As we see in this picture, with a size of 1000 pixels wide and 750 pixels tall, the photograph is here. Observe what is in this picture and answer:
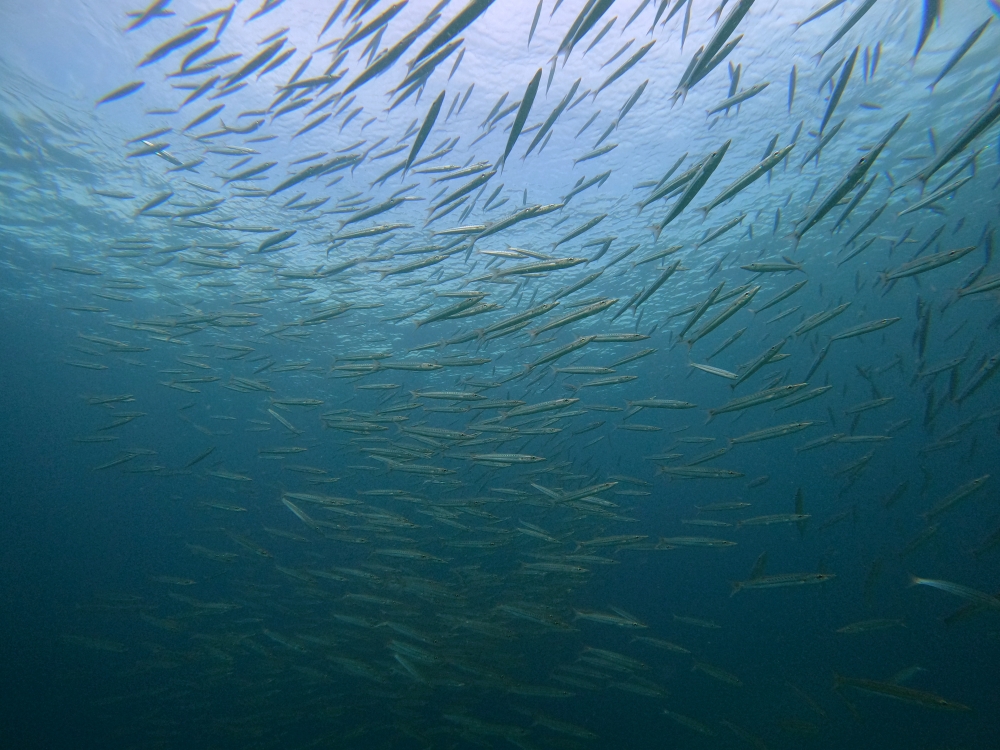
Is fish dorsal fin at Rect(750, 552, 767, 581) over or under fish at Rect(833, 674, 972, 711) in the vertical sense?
over

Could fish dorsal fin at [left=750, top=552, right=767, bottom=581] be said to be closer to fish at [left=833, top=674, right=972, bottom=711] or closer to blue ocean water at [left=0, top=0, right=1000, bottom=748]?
blue ocean water at [left=0, top=0, right=1000, bottom=748]

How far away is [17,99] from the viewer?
427 inches

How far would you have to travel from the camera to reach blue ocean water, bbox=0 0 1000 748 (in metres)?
6.34

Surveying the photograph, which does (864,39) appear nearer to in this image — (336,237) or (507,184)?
(507,184)

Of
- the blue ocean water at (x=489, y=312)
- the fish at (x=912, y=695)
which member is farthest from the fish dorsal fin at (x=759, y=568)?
the fish at (x=912, y=695)

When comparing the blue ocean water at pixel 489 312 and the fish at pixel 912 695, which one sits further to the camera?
the blue ocean water at pixel 489 312

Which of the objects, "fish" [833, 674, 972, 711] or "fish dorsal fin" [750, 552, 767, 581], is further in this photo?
"fish dorsal fin" [750, 552, 767, 581]

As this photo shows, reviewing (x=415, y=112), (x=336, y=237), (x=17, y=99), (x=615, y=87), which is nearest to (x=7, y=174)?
(x=17, y=99)

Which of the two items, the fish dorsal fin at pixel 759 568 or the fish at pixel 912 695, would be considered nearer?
the fish at pixel 912 695

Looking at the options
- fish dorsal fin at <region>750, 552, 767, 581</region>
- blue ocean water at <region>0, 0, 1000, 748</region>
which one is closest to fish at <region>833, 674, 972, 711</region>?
blue ocean water at <region>0, 0, 1000, 748</region>

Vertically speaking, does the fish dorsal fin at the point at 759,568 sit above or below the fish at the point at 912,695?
above

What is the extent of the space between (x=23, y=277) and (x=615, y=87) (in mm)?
22609

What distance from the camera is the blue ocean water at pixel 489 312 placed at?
6.34 m

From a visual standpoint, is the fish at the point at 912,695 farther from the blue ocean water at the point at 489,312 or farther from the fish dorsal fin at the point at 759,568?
the fish dorsal fin at the point at 759,568
